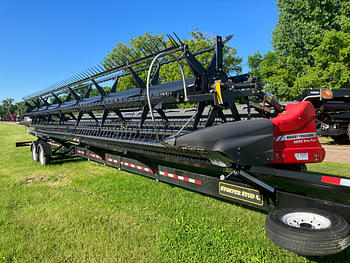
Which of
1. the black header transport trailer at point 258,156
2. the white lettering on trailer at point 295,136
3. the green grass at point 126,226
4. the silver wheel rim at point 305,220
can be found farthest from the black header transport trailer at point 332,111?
the silver wheel rim at point 305,220

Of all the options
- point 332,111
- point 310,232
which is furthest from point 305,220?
point 332,111

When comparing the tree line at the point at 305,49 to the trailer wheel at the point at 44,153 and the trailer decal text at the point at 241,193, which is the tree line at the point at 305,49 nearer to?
the trailer wheel at the point at 44,153

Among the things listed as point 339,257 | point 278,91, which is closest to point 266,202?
point 339,257

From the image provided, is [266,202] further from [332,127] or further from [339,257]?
[332,127]

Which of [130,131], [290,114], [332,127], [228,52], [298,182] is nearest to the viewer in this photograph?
[298,182]

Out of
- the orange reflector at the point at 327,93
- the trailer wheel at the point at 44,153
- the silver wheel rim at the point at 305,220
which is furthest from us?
the orange reflector at the point at 327,93

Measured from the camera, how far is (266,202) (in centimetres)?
287

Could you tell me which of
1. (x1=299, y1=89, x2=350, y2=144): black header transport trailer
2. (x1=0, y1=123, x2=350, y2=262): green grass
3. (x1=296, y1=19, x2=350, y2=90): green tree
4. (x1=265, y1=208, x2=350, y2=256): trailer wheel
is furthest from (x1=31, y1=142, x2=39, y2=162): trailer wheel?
(x1=296, y1=19, x2=350, y2=90): green tree

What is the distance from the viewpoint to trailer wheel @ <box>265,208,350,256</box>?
1994 mm

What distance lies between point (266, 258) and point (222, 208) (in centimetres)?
130

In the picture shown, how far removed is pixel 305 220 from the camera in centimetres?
246

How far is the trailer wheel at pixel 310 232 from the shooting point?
1.99m

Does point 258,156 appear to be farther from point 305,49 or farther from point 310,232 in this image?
point 305,49

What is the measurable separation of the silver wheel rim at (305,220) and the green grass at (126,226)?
0.47 metres
